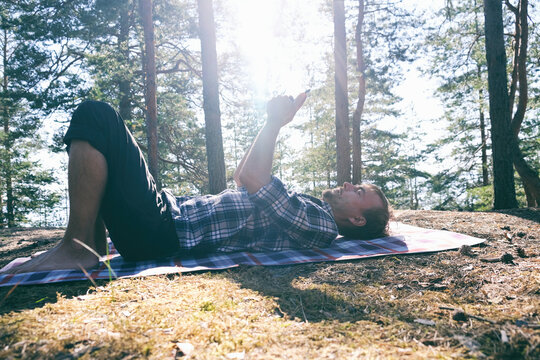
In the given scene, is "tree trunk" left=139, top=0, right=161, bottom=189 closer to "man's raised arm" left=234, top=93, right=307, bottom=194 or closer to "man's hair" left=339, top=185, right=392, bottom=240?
"man's raised arm" left=234, top=93, right=307, bottom=194

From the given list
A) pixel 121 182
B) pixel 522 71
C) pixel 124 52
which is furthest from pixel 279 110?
pixel 124 52

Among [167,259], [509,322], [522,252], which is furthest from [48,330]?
[522,252]

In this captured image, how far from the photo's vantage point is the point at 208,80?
6.50 m

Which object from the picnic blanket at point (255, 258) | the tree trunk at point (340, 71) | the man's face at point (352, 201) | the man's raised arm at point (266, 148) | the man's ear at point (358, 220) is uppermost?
the tree trunk at point (340, 71)

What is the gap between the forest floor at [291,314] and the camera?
1.02m

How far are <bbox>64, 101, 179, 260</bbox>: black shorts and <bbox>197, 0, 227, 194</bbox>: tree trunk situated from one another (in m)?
4.16

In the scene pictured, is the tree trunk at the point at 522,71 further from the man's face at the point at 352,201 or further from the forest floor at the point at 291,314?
the forest floor at the point at 291,314

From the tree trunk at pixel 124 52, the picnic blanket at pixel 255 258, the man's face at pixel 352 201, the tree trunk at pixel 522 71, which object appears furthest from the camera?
the tree trunk at pixel 124 52

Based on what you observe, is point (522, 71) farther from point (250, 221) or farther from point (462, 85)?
point (250, 221)

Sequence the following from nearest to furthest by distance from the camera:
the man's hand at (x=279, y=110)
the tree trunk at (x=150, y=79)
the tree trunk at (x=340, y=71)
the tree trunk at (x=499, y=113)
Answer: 1. the man's hand at (x=279, y=110)
2. the tree trunk at (x=499, y=113)
3. the tree trunk at (x=150, y=79)
4. the tree trunk at (x=340, y=71)

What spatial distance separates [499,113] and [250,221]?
6038mm

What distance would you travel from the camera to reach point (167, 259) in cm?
254

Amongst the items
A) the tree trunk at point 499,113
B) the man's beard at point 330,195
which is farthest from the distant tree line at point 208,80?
the man's beard at point 330,195

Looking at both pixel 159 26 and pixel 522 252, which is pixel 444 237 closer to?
pixel 522 252
